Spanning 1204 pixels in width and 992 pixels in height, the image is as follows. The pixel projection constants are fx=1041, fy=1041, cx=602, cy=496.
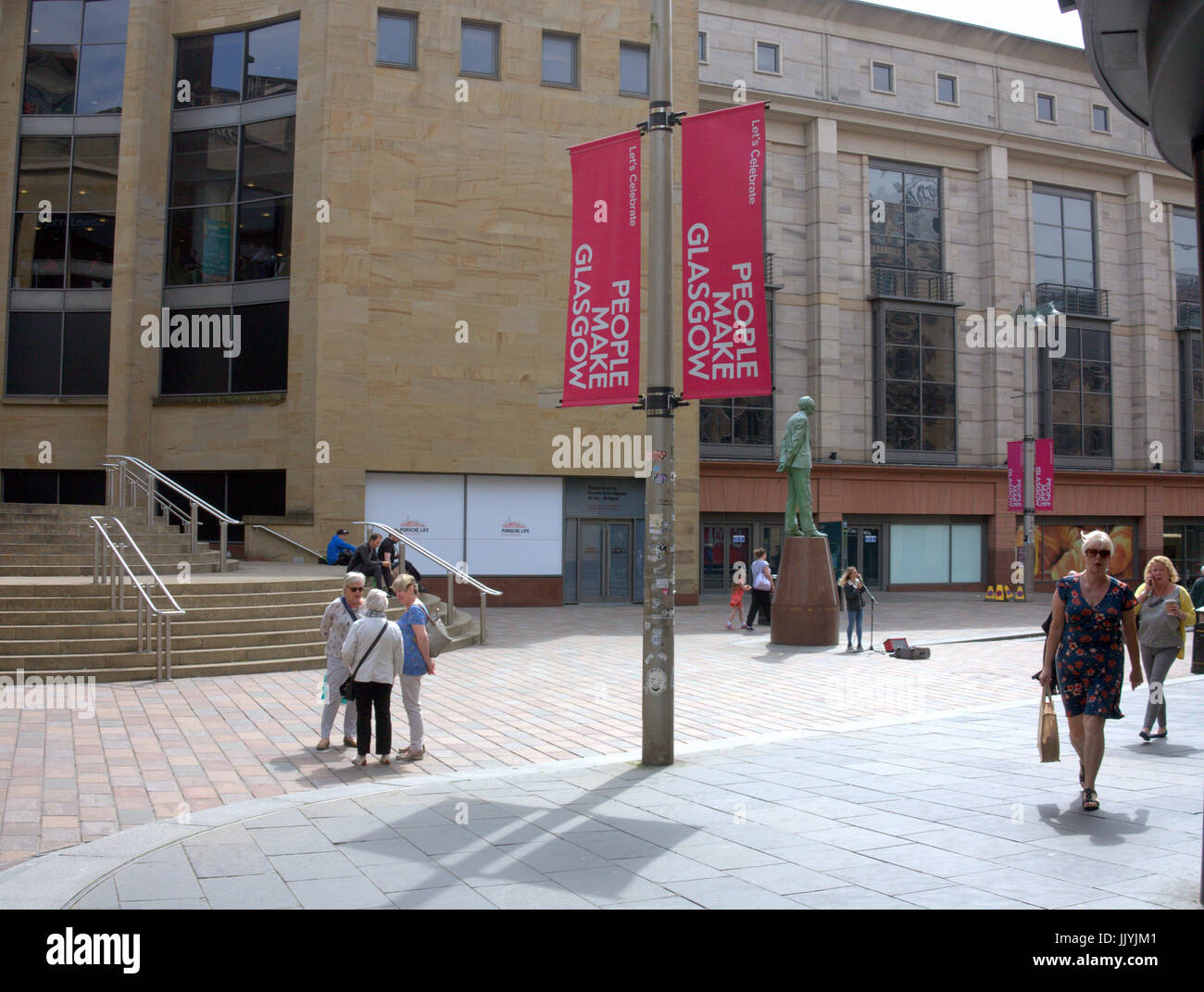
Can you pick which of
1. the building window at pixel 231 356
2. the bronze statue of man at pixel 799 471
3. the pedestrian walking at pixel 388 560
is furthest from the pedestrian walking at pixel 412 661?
the building window at pixel 231 356

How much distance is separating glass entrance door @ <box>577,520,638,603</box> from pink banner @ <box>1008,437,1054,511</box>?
14560mm

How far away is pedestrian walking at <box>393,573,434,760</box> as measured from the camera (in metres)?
9.03

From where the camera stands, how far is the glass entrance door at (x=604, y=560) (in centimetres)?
2800

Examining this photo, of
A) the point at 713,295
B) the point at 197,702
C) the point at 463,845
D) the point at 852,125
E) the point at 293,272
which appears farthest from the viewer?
the point at 852,125

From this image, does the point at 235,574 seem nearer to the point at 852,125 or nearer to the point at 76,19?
the point at 76,19

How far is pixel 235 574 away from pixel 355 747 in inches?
369

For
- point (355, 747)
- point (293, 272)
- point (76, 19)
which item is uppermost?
point (76, 19)

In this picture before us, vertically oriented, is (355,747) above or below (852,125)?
below

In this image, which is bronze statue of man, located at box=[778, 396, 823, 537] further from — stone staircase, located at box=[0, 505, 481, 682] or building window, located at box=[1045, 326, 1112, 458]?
building window, located at box=[1045, 326, 1112, 458]

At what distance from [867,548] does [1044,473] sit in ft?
20.6

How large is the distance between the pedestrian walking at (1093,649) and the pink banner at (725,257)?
2.68 metres

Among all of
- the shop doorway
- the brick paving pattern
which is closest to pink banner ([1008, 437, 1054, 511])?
the shop doorway

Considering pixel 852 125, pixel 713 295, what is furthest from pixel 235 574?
pixel 852 125
